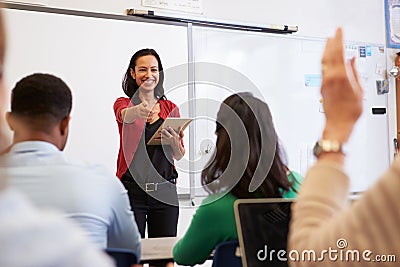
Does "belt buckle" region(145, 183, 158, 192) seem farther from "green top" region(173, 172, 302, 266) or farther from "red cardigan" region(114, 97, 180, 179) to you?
"green top" region(173, 172, 302, 266)

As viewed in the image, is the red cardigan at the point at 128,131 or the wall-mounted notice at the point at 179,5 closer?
the red cardigan at the point at 128,131

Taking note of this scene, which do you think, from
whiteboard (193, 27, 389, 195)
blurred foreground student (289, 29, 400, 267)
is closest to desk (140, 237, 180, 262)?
blurred foreground student (289, 29, 400, 267)

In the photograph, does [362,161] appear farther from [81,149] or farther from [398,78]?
[81,149]

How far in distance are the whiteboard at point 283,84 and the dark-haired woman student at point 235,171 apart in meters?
0.99

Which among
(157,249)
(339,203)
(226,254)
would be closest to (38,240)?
(339,203)

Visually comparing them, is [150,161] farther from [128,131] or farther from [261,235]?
[261,235]

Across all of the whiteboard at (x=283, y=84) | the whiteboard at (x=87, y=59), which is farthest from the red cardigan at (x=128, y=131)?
the whiteboard at (x=283, y=84)

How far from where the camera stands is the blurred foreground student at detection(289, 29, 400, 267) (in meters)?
0.24

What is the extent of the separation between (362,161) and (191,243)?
58.8 inches

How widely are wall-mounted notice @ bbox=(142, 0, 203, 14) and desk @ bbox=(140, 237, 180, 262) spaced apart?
94 cm

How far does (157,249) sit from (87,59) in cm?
85

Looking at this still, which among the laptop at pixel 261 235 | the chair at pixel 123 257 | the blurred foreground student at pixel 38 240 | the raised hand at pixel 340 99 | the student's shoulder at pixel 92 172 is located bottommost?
the chair at pixel 123 257

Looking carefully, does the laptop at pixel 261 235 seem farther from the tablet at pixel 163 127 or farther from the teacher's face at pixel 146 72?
the teacher's face at pixel 146 72

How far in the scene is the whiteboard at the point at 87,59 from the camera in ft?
5.03
